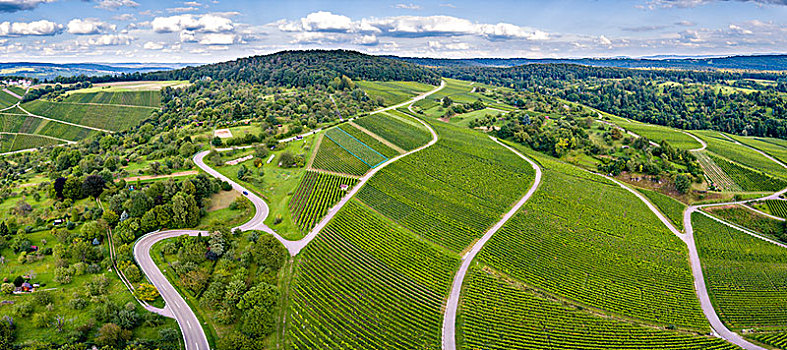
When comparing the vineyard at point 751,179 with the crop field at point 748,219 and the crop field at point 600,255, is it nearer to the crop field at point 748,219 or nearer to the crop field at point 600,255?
the crop field at point 748,219

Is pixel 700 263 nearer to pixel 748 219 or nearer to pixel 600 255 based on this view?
pixel 600 255

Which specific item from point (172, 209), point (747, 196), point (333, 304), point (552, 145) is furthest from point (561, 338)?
point (552, 145)

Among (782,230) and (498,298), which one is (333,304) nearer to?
(498,298)

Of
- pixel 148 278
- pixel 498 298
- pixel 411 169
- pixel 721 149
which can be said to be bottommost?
pixel 148 278

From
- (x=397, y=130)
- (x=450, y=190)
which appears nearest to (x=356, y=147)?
(x=397, y=130)

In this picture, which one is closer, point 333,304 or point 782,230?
point 333,304

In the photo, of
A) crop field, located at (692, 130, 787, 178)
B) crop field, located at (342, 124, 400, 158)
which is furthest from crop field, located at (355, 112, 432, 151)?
crop field, located at (692, 130, 787, 178)

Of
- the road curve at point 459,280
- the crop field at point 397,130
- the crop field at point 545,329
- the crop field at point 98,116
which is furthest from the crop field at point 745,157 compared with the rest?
the crop field at point 98,116
